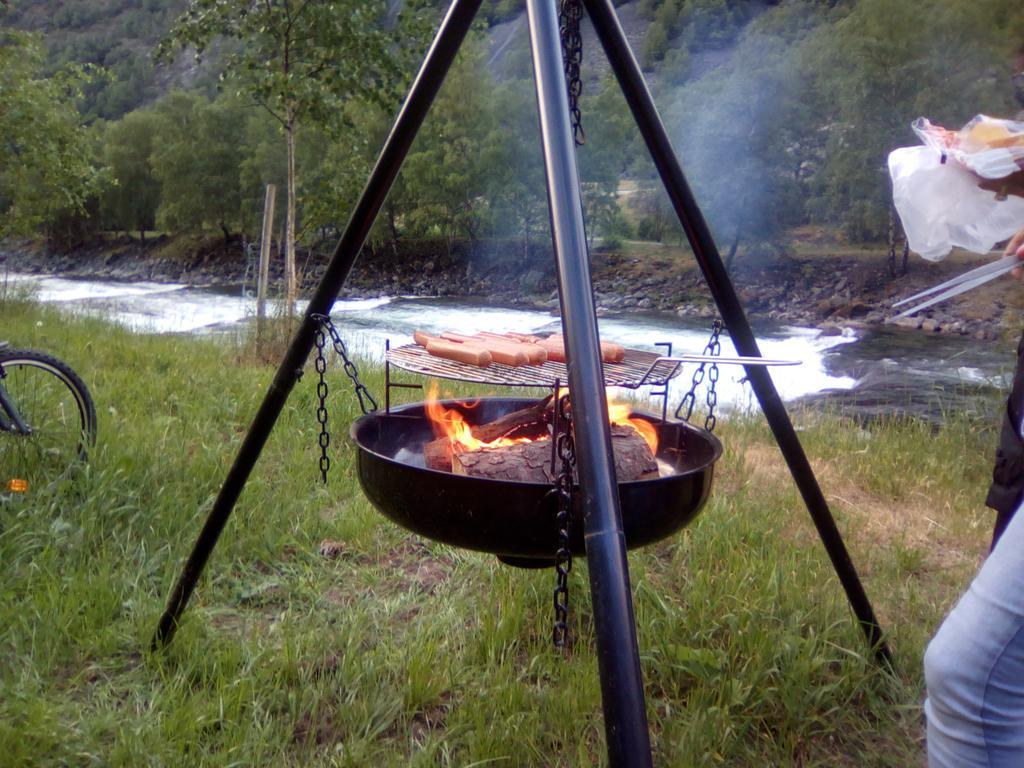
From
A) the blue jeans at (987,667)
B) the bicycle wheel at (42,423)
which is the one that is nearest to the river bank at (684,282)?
the bicycle wheel at (42,423)

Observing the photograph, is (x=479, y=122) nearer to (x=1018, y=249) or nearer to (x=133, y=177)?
(x=133, y=177)

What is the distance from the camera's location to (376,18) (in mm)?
8031

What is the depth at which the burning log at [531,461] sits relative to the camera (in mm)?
1755

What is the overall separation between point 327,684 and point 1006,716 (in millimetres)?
1634

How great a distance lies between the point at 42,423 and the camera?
12.4 feet

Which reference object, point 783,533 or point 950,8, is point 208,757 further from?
point 950,8

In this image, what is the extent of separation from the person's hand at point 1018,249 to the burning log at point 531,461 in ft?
2.78

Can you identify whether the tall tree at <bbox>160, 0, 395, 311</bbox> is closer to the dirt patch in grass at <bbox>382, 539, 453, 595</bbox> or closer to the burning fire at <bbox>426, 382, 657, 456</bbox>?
the dirt patch in grass at <bbox>382, 539, 453, 595</bbox>

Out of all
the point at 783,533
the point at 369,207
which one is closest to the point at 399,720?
the point at 369,207

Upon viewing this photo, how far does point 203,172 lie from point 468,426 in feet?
119

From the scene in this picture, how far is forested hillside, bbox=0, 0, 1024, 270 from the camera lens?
26.6ft

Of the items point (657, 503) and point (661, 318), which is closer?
point (657, 503)

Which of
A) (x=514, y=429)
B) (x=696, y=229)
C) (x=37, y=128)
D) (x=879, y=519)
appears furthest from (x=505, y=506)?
(x=37, y=128)

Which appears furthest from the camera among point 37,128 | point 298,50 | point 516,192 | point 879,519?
point 516,192
